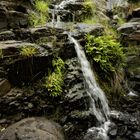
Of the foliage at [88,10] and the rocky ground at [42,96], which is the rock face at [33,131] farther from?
the foliage at [88,10]

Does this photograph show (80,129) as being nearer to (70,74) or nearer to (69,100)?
(69,100)

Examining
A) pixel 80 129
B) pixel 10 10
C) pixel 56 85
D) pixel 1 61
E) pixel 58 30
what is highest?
pixel 10 10

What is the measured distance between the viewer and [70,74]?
24.4ft

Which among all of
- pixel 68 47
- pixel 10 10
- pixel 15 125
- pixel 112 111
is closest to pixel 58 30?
pixel 68 47

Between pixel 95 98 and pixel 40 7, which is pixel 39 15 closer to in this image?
pixel 40 7

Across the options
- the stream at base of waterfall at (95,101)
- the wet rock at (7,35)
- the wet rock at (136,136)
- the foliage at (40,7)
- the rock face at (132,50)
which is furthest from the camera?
the foliage at (40,7)

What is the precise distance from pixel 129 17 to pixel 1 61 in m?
7.18

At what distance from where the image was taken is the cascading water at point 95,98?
6794mm

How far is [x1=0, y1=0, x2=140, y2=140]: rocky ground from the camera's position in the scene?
6234mm

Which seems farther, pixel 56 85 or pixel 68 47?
pixel 68 47

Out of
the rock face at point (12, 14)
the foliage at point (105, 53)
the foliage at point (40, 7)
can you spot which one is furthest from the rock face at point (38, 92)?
the foliage at point (40, 7)

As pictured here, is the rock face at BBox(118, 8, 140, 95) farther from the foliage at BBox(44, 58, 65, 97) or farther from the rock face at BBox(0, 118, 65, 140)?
the rock face at BBox(0, 118, 65, 140)

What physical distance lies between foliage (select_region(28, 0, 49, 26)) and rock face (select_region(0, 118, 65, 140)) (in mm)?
4134

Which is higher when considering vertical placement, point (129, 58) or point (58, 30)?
point (58, 30)
